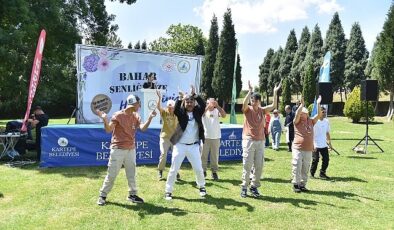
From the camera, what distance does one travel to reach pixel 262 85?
5919cm

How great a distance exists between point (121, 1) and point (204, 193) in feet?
49.7

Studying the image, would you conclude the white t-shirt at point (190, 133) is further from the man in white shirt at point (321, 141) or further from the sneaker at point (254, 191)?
the man in white shirt at point (321, 141)

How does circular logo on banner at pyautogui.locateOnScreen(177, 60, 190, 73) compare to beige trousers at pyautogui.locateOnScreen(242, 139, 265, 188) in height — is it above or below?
above

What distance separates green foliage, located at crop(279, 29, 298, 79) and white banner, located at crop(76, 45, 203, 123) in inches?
1488

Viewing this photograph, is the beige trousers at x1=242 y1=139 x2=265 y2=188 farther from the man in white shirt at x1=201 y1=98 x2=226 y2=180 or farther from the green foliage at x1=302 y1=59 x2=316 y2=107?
the green foliage at x1=302 y1=59 x2=316 y2=107

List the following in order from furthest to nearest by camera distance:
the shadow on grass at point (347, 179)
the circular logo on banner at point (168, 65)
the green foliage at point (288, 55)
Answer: the green foliage at point (288, 55) < the circular logo on banner at point (168, 65) < the shadow on grass at point (347, 179)

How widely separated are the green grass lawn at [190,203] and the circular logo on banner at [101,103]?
4.08m

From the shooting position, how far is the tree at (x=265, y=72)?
193ft

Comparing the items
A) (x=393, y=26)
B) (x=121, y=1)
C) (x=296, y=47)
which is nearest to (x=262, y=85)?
(x=296, y=47)

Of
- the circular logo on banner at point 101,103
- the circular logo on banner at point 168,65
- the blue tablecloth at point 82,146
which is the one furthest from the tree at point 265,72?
the blue tablecloth at point 82,146

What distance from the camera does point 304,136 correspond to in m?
8.12

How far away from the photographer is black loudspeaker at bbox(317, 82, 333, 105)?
12.8 m

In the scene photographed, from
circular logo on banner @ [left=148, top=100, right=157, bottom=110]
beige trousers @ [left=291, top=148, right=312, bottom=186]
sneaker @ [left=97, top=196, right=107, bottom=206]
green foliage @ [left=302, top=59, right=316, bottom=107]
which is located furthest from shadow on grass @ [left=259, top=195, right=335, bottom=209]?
green foliage @ [left=302, top=59, right=316, bottom=107]

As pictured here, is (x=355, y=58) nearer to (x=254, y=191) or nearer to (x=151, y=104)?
(x=151, y=104)
